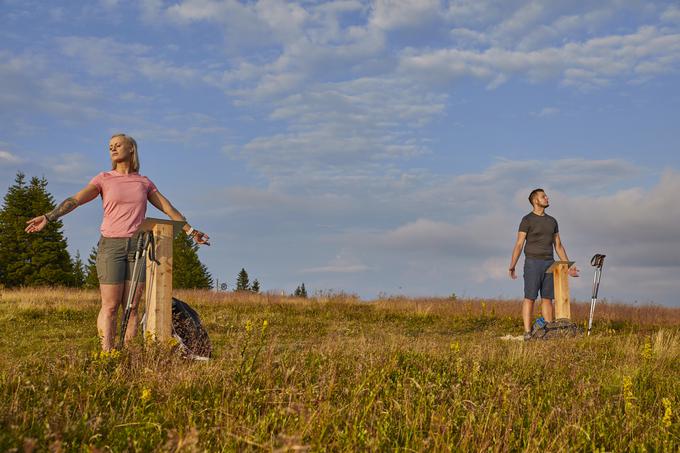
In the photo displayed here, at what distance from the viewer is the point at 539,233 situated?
37.4 ft

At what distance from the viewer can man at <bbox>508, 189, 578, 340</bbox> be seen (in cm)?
1143

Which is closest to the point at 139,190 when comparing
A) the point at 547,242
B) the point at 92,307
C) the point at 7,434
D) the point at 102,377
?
the point at 102,377

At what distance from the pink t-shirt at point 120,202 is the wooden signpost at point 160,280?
141 millimetres

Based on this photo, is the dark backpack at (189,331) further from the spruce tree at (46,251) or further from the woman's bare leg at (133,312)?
the spruce tree at (46,251)

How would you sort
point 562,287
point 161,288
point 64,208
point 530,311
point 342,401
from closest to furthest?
point 342,401, point 64,208, point 161,288, point 530,311, point 562,287

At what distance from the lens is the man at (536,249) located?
11.4 meters

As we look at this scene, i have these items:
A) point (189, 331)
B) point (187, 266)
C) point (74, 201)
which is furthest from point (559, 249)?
point (187, 266)

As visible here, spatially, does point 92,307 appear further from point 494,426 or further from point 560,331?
point 494,426

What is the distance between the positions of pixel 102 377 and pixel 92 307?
1225 centimetres

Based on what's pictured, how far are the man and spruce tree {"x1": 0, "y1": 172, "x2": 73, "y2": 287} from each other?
33.0 metres

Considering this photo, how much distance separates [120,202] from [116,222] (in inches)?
8.5

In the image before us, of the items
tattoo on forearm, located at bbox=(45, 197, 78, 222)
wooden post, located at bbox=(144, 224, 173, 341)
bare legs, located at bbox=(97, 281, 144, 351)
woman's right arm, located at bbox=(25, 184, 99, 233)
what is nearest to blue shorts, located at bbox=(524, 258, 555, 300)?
wooden post, located at bbox=(144, 224, 173, 341)

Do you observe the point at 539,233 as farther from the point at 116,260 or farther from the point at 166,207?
the point at 116,260

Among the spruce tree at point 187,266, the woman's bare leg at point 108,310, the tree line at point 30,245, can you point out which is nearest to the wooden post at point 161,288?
the woman's bare leg at point 108,310
